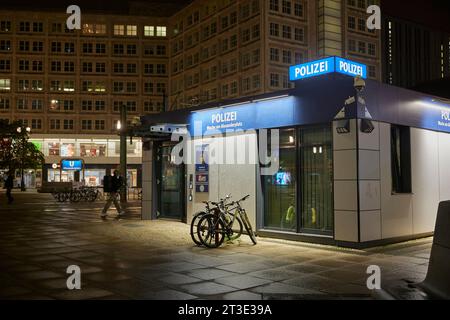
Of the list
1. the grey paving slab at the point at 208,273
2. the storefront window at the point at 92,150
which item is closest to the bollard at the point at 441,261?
the grey paving slab at the point at 208,273

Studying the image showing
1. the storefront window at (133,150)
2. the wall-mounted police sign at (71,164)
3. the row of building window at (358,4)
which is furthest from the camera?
the storefront window at (133,150)

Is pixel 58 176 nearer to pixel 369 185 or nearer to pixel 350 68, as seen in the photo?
pixel 350 68

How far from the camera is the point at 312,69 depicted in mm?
13211

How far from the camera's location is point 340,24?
69.5 metres

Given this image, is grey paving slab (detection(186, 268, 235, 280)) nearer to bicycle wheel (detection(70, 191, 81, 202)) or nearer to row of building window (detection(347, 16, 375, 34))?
bicycle wheel (detection(70, 191, 81, 202))

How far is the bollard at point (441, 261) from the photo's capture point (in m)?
5.20

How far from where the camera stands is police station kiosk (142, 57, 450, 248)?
11562mm

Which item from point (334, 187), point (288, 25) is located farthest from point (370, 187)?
point (288, 25)

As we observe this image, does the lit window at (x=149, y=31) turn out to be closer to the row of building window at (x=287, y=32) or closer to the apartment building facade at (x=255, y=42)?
the apartment building facade at (x=255, y=42)

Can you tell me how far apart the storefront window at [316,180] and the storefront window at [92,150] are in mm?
62582

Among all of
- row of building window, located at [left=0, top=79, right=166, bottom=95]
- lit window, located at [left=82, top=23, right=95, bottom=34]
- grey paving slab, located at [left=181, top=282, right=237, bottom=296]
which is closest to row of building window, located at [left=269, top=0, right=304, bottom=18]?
row of building window, located at [left=0, top=79, right=166, bottom=95]

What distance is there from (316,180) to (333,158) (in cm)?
100
